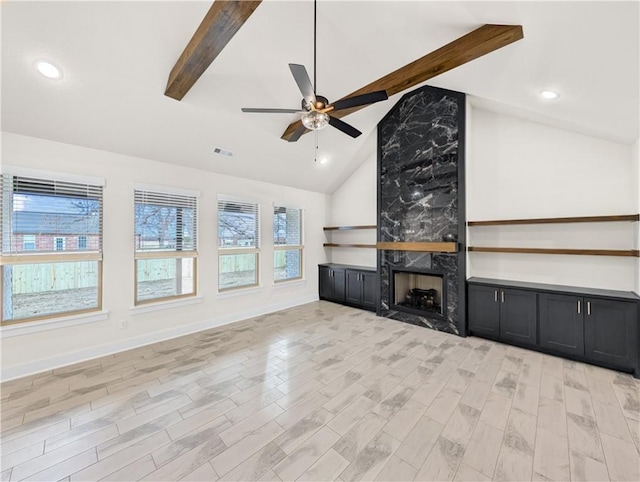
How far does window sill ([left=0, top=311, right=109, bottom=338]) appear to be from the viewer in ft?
10.1

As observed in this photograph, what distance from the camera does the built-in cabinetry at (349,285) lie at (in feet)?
18.9

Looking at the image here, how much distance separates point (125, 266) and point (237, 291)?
188cm

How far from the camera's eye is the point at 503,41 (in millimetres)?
2527

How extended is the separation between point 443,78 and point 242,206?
3943 millimetres

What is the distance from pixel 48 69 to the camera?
2.65 m

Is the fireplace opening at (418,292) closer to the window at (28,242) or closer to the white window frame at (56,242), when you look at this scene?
the white window frame at (56,242)

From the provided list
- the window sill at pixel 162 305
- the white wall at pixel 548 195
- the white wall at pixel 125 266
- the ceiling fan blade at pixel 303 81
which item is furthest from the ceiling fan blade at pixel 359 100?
the window sill at pixel 162 305

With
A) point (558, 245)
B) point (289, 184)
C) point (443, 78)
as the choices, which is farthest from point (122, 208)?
point (558, 245)

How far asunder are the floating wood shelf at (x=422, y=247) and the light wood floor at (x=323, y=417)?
1530 millimetres

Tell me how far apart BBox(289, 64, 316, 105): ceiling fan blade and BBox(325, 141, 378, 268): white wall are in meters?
4.07

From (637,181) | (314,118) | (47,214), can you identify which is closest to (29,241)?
(47,214)

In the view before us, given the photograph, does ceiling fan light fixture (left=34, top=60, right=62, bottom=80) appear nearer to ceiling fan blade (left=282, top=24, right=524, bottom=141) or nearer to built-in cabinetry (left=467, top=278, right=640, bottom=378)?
ceiling fan blade (left=282, top=24, right=524, bottom=141)

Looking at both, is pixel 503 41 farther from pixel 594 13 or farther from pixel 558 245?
pixel 558 245

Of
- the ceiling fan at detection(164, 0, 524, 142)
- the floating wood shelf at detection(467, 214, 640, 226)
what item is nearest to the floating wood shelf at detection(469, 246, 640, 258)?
the floating wood shelf at detection(467, 214, 640, 226)
